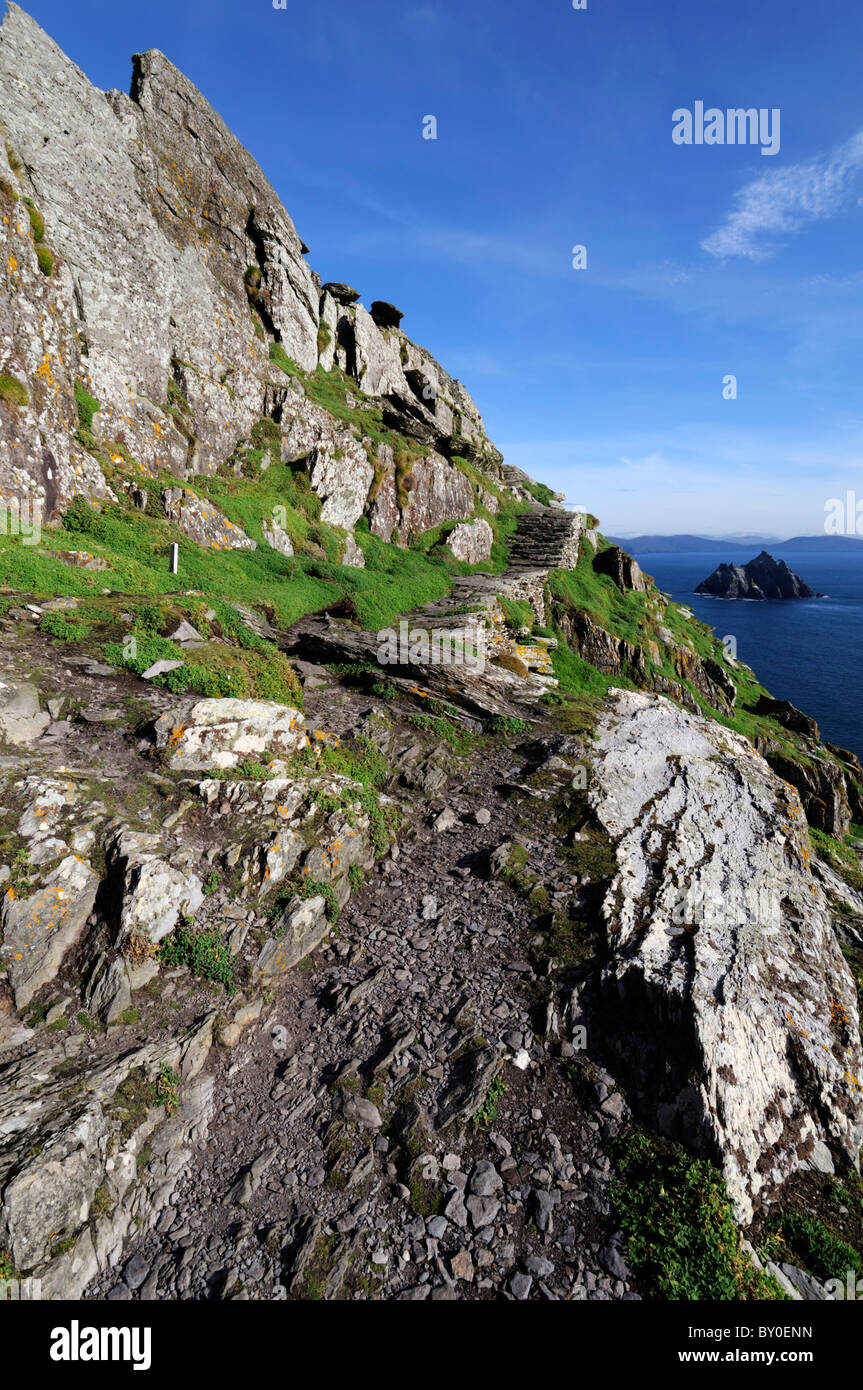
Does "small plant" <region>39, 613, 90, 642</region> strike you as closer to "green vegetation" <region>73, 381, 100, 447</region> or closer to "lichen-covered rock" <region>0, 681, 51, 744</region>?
"lichen-covered rock" <region>0, 681, 51, 744</region>

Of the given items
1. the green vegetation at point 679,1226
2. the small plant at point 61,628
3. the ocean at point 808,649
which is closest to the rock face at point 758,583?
the ocean at point 808,649

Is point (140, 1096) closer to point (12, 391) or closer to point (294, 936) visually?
point (294, 936)

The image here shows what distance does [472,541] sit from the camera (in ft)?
124

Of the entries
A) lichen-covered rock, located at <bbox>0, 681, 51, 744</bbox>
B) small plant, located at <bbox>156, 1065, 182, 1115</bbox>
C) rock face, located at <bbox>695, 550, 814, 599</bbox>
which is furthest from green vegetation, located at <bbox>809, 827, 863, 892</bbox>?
rock face, located at <bbox>695, 550, 814, 599</bbox>

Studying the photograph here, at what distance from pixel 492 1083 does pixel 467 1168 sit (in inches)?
41.7

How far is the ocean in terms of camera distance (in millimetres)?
61031

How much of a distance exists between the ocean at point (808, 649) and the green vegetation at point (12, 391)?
6292cm

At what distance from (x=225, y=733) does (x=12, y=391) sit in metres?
15.3

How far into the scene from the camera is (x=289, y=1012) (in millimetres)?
8766

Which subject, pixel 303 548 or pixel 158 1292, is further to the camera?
pixel 303 548

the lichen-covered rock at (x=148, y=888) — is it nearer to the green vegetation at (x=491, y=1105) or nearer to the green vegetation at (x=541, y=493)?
the green vegetation at (x=491, y=1105)

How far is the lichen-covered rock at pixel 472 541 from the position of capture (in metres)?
36.2

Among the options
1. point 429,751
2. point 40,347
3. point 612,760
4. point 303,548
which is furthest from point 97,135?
point 612,760

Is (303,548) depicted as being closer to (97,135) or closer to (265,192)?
(97,135)
